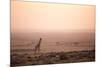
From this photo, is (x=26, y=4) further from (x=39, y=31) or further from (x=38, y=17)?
(x=39, y=31)

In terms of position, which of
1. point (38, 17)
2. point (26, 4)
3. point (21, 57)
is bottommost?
point (21, 57)

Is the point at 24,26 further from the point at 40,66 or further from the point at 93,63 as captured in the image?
the point at 93,63

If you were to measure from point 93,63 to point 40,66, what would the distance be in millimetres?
734

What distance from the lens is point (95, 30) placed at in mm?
2211

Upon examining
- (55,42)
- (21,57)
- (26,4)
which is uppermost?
(26,4)

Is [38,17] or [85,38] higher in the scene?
[38,17]

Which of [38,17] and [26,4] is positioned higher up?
[26,4]

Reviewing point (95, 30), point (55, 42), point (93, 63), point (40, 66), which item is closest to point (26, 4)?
point (55, 42)

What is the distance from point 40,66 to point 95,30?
34.9 inches

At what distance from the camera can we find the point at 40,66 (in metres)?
2.03

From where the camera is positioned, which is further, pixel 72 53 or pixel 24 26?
pixel 72 53

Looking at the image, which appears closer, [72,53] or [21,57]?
[21,57]

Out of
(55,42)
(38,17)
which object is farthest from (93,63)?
(38,17)
